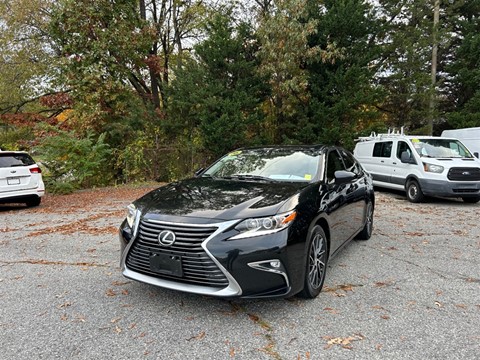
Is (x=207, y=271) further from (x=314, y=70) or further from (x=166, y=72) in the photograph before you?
(x=166, y=72)

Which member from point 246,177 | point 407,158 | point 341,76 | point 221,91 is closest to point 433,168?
point 407,158

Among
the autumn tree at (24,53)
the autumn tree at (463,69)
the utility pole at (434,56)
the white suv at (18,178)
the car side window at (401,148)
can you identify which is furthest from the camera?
the autumn tree at (463,69)

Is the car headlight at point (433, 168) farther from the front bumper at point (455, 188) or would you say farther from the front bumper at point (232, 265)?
Result: the front bumper at point (232, 265)

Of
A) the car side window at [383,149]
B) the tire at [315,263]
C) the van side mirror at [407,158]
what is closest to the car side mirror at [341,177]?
the tire at [315,263]

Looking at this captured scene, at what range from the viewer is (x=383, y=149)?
10508mm

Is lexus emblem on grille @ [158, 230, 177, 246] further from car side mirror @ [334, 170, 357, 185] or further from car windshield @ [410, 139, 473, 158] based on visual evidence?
car windshield @ [410, 139, 473, 158]

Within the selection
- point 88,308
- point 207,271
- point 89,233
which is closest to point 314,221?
point 207,271

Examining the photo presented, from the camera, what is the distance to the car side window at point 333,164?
386 cm

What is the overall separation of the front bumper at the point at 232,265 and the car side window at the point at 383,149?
8.59 meters

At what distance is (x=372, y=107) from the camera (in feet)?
52.8

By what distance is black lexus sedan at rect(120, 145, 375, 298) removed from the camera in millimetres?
2617

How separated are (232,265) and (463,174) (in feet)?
26.1

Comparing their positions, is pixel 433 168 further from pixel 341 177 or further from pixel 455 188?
pixel 341 177

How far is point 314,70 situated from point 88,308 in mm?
14497
